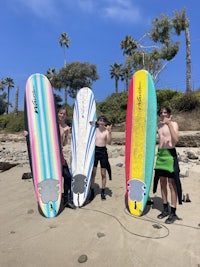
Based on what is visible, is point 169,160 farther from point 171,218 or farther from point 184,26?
point 184,26

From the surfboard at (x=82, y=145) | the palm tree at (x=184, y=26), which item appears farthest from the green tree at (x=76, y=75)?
the surfboard at (x=82, y=145)

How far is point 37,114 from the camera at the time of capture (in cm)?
420

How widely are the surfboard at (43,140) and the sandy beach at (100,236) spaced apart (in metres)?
0.34

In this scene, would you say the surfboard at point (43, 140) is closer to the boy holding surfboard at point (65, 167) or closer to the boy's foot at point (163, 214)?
the boy holding surfboard at point (65, 167)

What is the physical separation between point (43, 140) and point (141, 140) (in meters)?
1.48

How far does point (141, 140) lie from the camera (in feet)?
13.2

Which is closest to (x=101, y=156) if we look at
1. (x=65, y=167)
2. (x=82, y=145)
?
(x=82, y=145)

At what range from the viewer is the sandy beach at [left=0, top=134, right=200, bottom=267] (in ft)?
8.64

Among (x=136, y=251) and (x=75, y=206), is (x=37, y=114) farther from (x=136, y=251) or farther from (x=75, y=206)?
(x=136, y=251)

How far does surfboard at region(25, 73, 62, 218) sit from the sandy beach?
1.10ft

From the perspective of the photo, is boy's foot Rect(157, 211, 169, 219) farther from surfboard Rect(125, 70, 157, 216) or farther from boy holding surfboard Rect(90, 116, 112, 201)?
boy holding surfboard Rect(90, 116, 112, 201)

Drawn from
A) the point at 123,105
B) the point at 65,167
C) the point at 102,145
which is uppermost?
the point at 123,105

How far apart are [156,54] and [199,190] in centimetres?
1752

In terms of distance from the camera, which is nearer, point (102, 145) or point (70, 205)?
point (70, 205)
